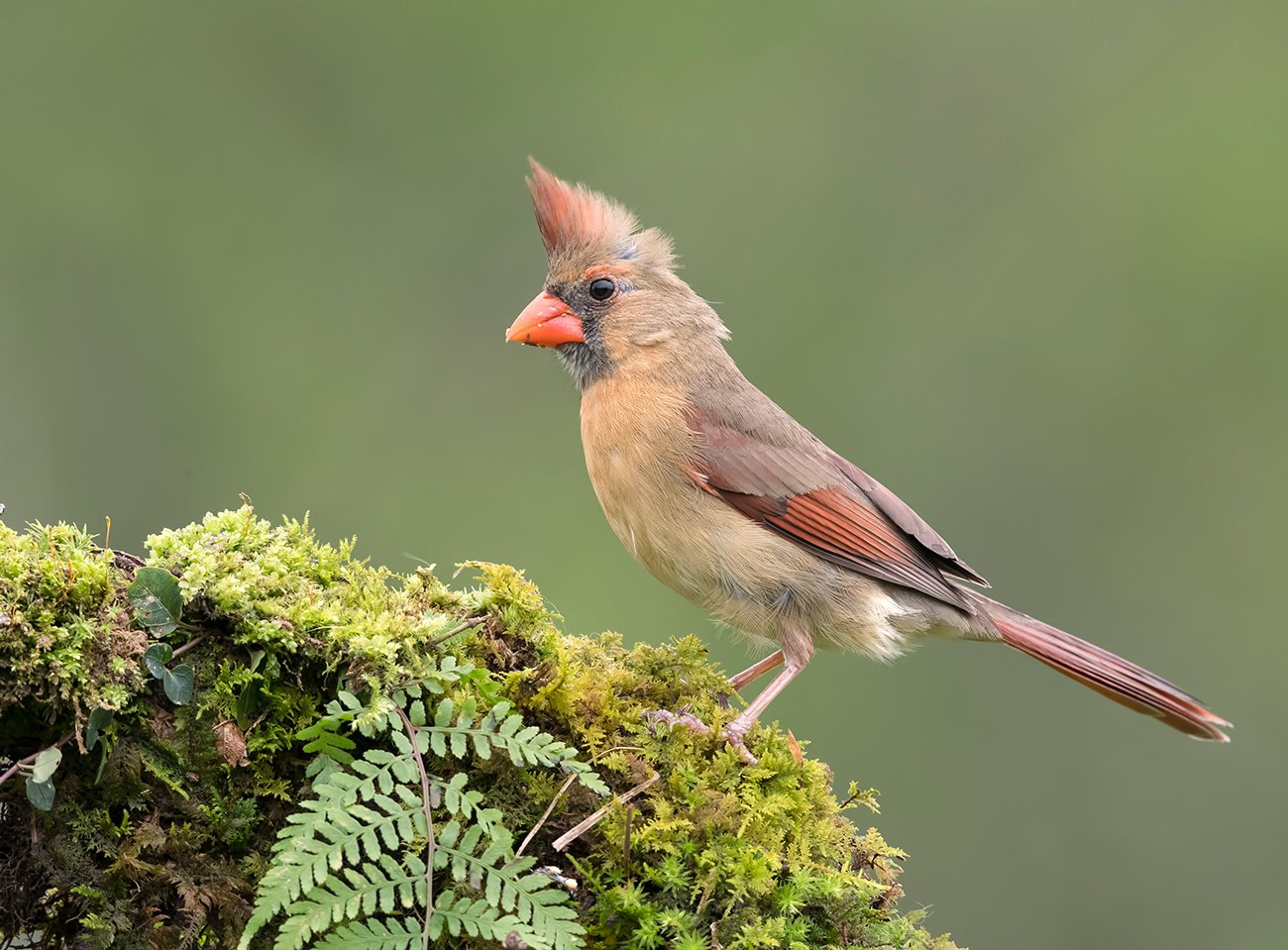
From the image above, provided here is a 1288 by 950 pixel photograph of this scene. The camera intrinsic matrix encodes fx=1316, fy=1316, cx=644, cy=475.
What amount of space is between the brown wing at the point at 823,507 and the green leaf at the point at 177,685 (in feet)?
6.65

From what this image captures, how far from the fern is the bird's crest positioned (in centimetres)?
241

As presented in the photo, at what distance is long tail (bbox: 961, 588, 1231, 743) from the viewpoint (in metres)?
4.20

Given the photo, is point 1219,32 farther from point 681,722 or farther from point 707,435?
point 681,722

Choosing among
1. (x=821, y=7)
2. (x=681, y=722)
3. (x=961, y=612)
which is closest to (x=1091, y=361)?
(x=821, y=7)

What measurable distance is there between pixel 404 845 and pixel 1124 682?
2.79 meters

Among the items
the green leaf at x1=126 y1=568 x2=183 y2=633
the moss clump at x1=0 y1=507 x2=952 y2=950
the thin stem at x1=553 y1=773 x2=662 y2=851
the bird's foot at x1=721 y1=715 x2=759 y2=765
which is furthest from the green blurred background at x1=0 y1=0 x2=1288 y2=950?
the green leaf at x1=126 y1=568 x2=183 y2=633

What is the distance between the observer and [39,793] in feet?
6.78

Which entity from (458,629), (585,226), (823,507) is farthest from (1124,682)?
(458,629)

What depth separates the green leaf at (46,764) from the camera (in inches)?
80.7

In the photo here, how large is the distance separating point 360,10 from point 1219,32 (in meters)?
6.41

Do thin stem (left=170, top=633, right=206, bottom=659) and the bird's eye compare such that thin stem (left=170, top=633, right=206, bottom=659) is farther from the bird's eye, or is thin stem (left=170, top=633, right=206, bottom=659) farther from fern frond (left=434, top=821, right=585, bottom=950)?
the bird's eye

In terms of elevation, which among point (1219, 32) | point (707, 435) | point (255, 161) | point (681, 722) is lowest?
point (681, 722)

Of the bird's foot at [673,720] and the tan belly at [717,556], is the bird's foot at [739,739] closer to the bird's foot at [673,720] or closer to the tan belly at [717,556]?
the bird's foot at [673,720]

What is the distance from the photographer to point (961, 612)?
423 cm
